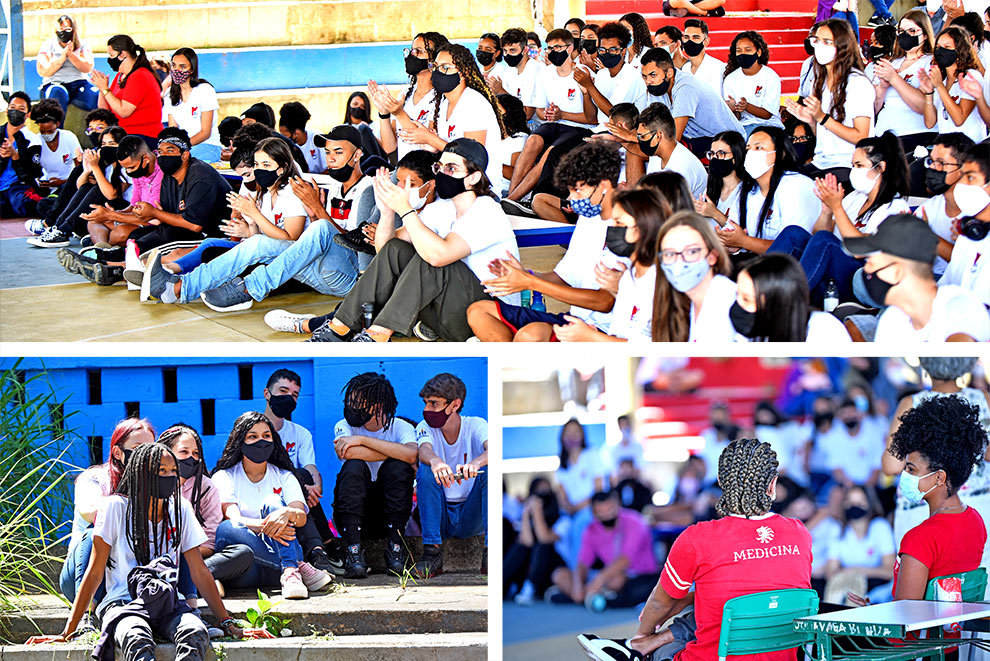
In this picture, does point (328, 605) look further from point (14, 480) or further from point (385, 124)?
point (385, 124)

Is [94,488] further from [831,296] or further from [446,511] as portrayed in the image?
[831,296]

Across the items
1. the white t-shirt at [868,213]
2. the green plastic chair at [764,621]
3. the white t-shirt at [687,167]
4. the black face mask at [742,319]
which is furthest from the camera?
the white t-shirt at [687,167]

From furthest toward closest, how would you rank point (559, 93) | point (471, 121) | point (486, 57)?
point (486, 57) < point (559, 93) < point (471, 121)

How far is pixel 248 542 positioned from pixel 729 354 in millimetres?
1761

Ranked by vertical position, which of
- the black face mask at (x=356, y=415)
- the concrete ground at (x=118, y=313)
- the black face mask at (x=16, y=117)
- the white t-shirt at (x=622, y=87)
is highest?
the white t-shirt at (x=622, y=87)

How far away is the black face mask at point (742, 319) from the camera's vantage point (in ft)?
11.2

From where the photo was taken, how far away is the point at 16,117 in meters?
7.94

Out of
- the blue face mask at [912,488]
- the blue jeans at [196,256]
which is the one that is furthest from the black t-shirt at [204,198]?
the blue face mask at [912,488]

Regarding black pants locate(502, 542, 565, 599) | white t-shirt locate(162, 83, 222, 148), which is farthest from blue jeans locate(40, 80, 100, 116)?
black pants locate(502, 542, 565, 599)

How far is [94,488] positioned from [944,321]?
283 cm

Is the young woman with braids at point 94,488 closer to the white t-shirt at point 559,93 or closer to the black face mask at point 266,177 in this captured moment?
the black face mask at point 266,177

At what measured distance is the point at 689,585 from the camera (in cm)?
324

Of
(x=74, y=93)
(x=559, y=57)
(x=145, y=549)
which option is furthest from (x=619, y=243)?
(x=74, y=93)

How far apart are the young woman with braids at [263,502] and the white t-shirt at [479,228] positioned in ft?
3.35
